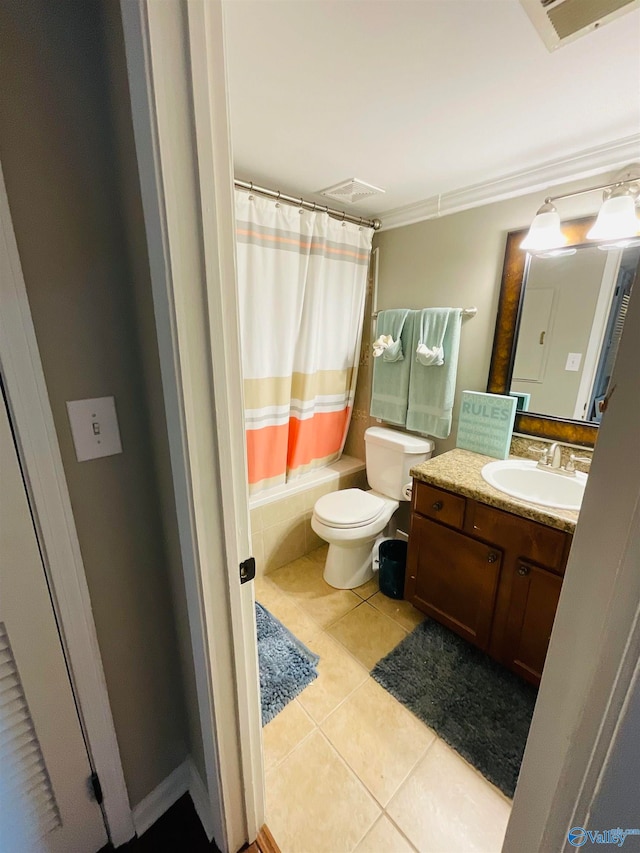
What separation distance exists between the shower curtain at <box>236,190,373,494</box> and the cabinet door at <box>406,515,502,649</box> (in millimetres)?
980

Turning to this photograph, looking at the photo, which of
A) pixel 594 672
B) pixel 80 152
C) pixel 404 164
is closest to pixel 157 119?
pixel 80 152

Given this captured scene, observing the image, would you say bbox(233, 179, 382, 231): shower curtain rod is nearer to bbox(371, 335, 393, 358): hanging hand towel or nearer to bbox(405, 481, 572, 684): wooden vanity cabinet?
bbox(371, 335, 393, 358): hanging hand towel

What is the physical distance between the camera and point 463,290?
191 centimetres

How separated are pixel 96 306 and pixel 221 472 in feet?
1.38

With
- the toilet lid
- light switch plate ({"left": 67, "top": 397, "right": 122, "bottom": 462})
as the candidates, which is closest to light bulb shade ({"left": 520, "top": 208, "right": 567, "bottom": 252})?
the toilet lid

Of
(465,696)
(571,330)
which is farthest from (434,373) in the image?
(465,696)

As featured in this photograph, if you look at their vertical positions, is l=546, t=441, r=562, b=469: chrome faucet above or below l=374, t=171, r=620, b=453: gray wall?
below

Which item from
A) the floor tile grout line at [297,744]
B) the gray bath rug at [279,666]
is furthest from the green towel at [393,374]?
the floor tile grout line at [297,744]

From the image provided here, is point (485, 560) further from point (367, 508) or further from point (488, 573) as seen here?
point (367, 508)

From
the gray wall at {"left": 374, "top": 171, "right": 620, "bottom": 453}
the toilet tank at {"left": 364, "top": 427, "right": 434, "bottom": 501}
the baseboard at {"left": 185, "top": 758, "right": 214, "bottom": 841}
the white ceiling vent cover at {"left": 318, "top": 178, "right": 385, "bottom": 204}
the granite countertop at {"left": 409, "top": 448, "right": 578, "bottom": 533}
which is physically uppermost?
the white ceiling vent cover at {"left": 318, "top": 178, "right": 385, "bottom": 204}

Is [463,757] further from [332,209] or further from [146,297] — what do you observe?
[332,209]

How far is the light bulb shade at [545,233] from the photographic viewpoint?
1486 millimetres

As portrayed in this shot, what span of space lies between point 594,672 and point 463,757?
131cm

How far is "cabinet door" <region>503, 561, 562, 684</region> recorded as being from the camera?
1.29 m
